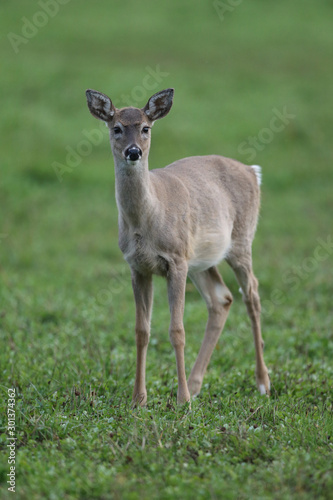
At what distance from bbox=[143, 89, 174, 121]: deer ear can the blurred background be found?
2.47 meters

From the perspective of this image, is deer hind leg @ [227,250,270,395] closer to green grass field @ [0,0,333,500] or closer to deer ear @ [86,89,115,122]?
green grass field @ [0,0,333,500]

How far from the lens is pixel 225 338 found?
8.11 metres

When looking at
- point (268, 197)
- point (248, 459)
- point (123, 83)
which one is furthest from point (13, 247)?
point (123, 83)

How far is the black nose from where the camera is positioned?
5.50 meters

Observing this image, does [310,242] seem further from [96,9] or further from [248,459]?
[96,9]

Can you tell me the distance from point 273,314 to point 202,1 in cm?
2651
